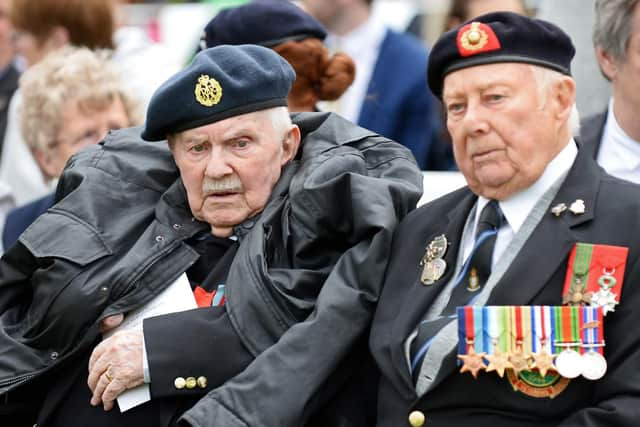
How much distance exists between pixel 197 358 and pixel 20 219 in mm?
2081

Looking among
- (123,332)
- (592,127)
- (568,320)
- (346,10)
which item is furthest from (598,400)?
(346,10)

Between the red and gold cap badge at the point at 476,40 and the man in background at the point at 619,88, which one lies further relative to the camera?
the man in background at the point at 619,88

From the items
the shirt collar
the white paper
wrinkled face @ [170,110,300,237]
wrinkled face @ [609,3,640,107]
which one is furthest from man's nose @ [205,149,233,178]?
wrinkled face @ [609,3,640,107]

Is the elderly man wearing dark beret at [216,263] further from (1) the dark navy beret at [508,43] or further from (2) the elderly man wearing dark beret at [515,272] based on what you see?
(1) the dark navy beret at [508,43]

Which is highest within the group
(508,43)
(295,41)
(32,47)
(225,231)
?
(508,43)

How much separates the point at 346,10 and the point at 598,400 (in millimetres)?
3967

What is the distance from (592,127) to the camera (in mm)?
5340

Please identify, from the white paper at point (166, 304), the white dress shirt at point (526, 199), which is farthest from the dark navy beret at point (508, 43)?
the white paper at point (166, 304)

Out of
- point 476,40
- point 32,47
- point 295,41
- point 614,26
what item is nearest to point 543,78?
point 476,40

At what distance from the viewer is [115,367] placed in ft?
13.6

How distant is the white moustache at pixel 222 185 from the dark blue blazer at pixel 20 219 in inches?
64.7

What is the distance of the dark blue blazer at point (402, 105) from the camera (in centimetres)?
676

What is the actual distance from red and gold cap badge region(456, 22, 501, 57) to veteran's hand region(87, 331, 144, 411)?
139 cm

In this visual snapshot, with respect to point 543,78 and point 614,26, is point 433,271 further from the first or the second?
point 614,26
